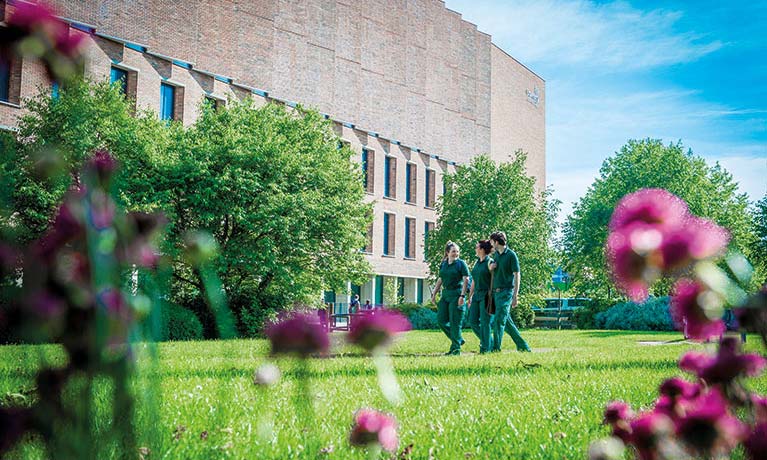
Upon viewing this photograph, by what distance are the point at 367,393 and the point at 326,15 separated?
39844 mm

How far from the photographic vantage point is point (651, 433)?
4.44ft

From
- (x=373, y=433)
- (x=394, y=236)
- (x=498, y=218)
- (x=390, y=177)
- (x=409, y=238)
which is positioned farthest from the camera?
(x=409, y=238)

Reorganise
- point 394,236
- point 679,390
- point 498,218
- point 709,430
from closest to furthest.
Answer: point 709,430 → point 679,390 → point 498,218 → point 394,236

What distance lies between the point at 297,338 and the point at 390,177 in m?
47.5

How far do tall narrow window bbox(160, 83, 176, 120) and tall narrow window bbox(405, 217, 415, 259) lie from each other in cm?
2040

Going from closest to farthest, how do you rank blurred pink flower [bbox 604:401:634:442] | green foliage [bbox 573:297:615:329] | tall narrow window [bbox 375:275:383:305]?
1. blurred pink flower [bbox 604:401:634:442]
2. green foliage [bbox 573:297:615:329]
3. tall narrow window [bbox 375:275:383:305]

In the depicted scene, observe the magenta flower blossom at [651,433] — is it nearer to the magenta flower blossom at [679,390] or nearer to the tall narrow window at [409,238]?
the magenta flower blossom at [679,390]

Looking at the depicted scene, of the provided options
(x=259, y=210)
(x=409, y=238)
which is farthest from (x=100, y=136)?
(x=409, y=238)

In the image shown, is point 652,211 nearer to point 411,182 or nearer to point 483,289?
point 483,289

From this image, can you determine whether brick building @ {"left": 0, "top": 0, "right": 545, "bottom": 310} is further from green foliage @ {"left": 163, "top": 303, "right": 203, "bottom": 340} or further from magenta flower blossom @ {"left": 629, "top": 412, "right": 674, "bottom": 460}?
magenta flower blossom @ {"left": 629, "top": 412, "right": 674, "bottom": 460}

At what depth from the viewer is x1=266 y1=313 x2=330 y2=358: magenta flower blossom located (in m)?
1.58

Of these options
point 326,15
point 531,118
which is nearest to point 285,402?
point 326,15

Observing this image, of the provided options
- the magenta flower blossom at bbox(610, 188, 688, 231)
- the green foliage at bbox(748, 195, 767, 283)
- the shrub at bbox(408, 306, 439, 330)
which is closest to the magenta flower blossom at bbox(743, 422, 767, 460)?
the magenta flower blossom at bbox(610, 188, 688, 231)

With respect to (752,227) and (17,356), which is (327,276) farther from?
(752,227)
